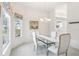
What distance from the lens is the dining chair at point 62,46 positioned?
243 cm

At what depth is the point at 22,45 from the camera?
2.38 meters

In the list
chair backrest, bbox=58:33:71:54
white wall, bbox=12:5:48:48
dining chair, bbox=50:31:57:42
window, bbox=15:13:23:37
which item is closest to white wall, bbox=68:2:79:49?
chair backrest, bbox=58:33:71:54

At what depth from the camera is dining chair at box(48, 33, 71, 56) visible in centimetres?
243

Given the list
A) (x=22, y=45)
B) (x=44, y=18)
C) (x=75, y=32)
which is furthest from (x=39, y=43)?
(x=75, y=32)

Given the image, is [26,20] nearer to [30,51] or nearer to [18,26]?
[18,26]

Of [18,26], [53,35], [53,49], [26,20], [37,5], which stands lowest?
[53,49]

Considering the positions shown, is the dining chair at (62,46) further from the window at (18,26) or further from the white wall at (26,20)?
the window at (18,26)

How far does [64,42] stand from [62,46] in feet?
Answer: 0.35

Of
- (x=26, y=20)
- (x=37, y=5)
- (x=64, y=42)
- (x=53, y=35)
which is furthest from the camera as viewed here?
(x=64, y=42)

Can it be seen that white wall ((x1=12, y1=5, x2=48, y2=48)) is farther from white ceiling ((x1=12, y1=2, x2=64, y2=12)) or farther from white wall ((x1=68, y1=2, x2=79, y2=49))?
white wall ((x1=68, y1=2, x2=79, y2=49))

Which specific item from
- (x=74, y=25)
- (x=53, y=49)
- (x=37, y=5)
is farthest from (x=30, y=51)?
(x=74, y=25)

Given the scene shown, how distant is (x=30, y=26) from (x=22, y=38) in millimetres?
303

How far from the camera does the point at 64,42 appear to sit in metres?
2.62

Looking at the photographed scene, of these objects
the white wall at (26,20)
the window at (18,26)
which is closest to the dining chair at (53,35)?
the white wall at (26,20)
